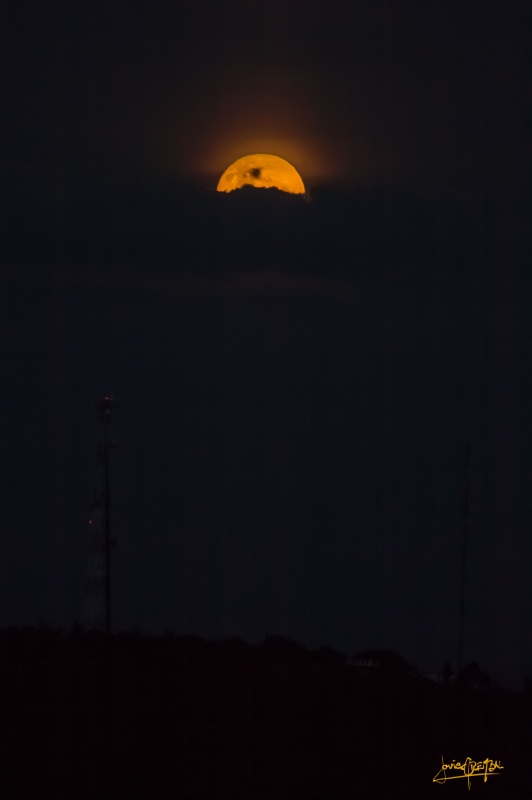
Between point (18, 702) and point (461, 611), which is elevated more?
point (18, 702)

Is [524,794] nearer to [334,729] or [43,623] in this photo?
[334,729]

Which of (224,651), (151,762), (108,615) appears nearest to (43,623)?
(108,615)

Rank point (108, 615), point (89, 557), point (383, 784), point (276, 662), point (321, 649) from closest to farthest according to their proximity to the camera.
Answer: point (383, 784)
point (276, 662)
point (108, 615)
point (321, 649)
point (89, 557)

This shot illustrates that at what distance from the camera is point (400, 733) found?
55.3 feet

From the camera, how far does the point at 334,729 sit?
54.6 feet

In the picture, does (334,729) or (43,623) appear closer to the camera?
(334,729)

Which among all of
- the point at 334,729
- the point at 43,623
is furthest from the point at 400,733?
the point at 43,623

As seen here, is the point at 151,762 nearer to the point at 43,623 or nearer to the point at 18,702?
the point at 18,702

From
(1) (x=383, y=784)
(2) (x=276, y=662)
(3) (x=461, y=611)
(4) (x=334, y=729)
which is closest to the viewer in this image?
(1) (x=383, y=784)

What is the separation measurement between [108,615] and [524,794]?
7.87 metres

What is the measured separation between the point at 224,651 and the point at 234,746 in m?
4.49
